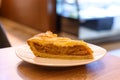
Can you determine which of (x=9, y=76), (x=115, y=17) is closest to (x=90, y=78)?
(x=9, y=76)

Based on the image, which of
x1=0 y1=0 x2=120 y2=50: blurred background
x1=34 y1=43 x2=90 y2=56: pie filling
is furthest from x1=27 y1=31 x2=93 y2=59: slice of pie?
x1=0 y1=0 x2=120 y2=50: blurred background

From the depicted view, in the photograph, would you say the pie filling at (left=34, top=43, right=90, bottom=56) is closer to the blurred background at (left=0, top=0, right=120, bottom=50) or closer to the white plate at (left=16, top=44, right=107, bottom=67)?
the white plate at (left=16, top=44, right=107, bottom=67)

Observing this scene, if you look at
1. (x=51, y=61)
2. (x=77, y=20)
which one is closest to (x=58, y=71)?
(x=51, y=61)

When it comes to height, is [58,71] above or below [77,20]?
above

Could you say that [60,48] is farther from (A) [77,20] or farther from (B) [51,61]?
(A) [77,20]

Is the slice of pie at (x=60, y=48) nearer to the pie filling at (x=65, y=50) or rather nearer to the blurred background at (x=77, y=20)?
the pie filling at (x=65, y=50)

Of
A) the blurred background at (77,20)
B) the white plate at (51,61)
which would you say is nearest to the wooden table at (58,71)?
the white plate at (51,61)
